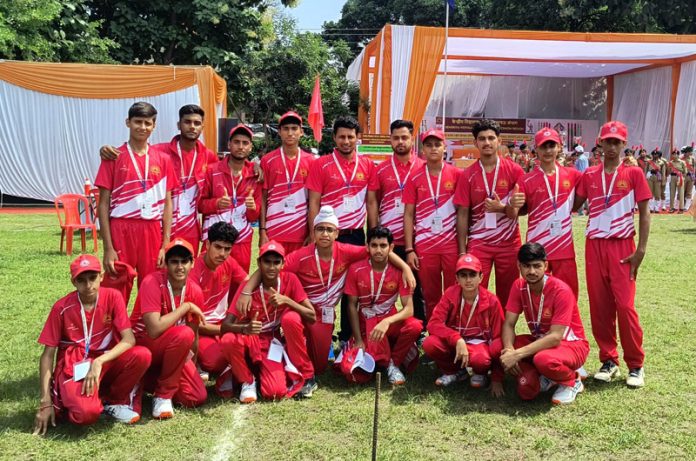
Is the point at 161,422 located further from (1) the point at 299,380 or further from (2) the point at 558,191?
(2) the point at 558,191

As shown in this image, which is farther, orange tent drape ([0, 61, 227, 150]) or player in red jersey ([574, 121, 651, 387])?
orange tent drape ([0, 61, 227, 150])

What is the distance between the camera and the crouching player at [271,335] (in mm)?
4188

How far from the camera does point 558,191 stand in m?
4.59

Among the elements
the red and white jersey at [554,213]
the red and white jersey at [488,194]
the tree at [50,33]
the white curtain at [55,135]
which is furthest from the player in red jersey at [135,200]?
the tree at [50,33]

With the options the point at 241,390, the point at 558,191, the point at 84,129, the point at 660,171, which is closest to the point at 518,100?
the point at 660,171

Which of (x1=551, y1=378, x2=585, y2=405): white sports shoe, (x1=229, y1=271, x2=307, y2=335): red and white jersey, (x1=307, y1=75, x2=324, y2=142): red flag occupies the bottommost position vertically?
(x1=551, y1=378, x2=585, y2=405): white sports shoe

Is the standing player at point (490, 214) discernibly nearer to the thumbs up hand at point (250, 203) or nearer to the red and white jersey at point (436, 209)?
the red and white jersey at point (436, 209)

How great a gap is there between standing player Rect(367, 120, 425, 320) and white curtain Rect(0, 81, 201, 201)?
1094 cm

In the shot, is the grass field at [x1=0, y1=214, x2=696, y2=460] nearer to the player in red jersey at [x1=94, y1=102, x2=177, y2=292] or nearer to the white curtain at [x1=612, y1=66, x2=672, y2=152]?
the player in red jersey at [x1=94, y1=102, x2=177, y2=292]

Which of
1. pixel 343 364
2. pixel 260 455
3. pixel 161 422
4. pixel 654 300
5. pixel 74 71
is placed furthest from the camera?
pixel 74 71

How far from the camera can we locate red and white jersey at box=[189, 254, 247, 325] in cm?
441

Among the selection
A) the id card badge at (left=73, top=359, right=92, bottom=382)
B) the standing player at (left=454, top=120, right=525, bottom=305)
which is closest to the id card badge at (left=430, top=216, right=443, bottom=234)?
the standing player at (left=454, top=120, right=525, bottom=305)

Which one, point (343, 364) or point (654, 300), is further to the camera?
point (654, 300)

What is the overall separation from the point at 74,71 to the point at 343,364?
529 inches
